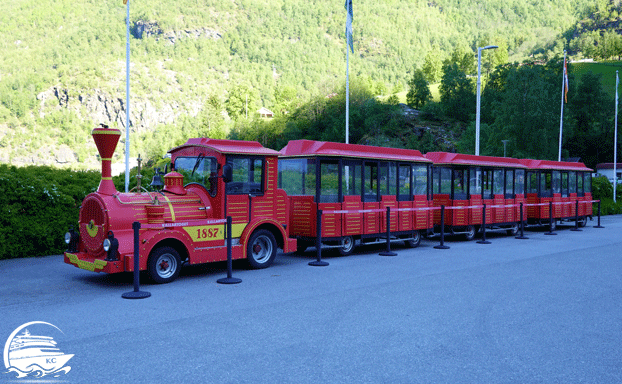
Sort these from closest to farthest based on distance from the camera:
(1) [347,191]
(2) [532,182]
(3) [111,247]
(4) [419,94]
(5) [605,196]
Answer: (3) [111,247]
(1) [347,191]
(2) [532,182]
(5) [605,196]
(4) [419,94]

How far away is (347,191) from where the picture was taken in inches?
554

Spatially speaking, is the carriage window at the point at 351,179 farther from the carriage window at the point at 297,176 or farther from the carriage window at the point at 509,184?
the carriage window at the point at 509,184

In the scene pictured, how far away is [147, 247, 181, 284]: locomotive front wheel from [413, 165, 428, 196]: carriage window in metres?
8.61

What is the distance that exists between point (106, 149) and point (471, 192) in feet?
42.7

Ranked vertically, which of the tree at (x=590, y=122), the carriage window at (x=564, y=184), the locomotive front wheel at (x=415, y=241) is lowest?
the locomotive front wheel at (x=415, y=241)

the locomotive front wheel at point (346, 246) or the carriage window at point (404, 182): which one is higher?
the carriage window at point (404, 182)

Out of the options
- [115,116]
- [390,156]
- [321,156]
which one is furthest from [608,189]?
[115,116]

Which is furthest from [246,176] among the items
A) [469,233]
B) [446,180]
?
[469,233]

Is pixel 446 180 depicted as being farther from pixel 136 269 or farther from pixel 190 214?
pixel 136 269

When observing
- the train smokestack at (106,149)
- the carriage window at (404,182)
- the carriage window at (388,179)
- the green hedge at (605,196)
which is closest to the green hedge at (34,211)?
the train smokestack at (106,149)

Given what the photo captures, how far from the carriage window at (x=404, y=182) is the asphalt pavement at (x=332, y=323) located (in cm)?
413

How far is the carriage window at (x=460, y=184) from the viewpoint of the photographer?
716 inches

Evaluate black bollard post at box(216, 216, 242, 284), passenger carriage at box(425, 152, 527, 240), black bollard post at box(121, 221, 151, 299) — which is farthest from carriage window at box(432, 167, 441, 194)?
black bollard post at box(121, 221, 151, 299)

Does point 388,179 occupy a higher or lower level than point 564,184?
higher
